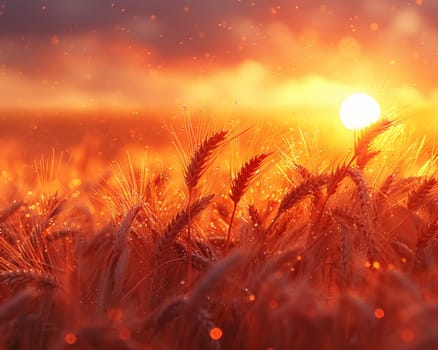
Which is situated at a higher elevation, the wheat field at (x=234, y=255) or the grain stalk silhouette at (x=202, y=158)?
the grain stalk silhouette at (x=202, y=158)

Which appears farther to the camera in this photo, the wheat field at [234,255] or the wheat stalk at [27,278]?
the wheat stalk at [27,278]

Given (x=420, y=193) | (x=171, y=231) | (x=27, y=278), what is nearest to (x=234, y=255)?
(x=171, y=231)

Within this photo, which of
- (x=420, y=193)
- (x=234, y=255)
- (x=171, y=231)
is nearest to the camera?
(x=234, y=255)

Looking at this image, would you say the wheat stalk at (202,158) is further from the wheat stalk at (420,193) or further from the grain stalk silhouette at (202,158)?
the wheat stalk at (420,193)

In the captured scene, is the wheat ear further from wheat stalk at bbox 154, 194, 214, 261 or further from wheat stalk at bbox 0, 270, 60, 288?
A: wheat stalk at bbox 0, 270, 60, 288

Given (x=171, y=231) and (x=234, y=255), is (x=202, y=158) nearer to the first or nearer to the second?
(x=171, y=231)

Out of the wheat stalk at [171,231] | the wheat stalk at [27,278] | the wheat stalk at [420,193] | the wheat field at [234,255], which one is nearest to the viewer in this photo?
the wheat field at [234,255]

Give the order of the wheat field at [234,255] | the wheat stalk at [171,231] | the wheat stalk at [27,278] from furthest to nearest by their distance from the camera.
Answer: the wheat stalk at [171,231], the wheat stalk at [27,278], the wheat field at [234,255]

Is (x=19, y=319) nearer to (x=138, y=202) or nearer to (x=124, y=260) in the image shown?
(x=124, y=260)

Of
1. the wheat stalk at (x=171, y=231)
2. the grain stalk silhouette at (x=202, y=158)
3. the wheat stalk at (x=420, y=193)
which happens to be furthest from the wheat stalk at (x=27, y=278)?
the wheat stalk at (x=420, y=193)

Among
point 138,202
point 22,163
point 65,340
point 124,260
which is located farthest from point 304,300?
point 22,163
